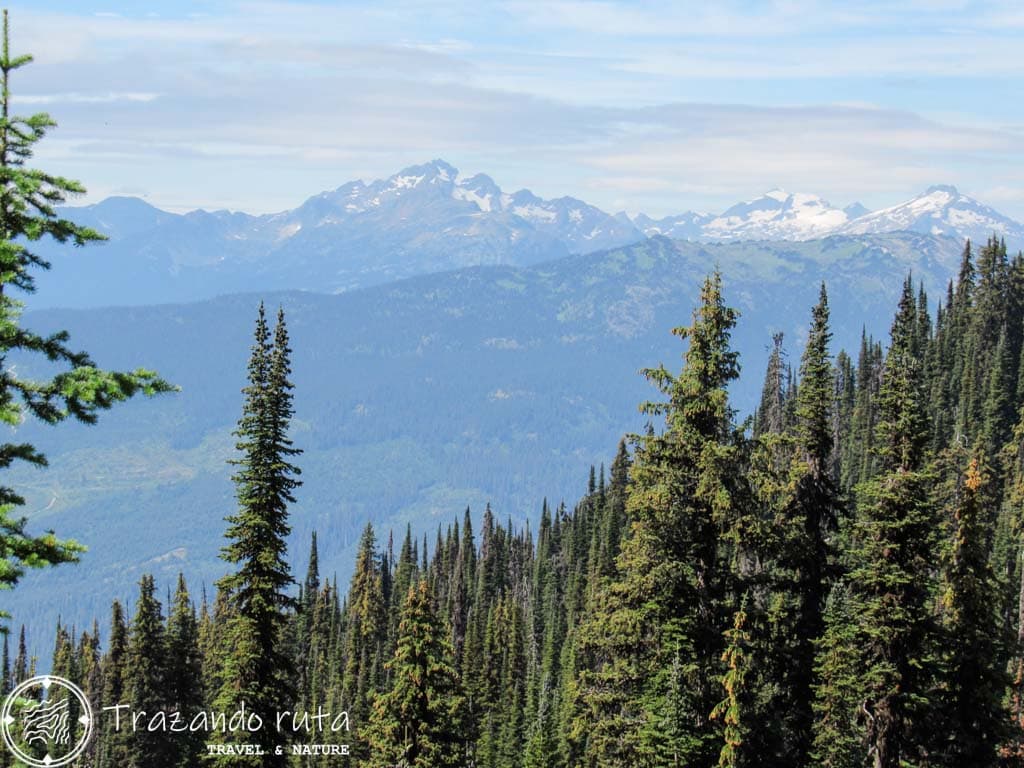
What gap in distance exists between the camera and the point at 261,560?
122 feet

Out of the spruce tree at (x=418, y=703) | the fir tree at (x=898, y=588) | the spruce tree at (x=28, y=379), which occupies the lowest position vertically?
the spruce tree at (x=418, y=703)

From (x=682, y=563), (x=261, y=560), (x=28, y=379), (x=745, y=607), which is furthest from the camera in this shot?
(x=261, y=560)

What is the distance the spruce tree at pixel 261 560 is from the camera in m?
37.5

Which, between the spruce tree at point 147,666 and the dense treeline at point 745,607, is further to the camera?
the spruce tree at point 147,666

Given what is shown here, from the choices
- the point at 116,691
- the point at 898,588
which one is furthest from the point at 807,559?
the point at 116,691

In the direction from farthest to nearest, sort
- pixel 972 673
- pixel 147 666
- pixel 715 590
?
pixel 147 666 < pixel 972 673 < pixel 715 590

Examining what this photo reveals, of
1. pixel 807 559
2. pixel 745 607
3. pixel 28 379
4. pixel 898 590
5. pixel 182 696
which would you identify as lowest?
pixel 182 696

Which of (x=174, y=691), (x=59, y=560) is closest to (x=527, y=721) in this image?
(x=174, y=691)

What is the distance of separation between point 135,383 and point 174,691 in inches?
2284

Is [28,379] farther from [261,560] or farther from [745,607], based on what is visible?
[261,560]

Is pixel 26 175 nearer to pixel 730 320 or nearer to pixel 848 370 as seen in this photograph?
pixel 730 320

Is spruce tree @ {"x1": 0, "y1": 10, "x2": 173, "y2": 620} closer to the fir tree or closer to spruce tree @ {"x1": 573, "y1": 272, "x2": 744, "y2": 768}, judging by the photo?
spruce tree @ {"x1": 573, "y1": 272, "x2": 744, "y2": 768}

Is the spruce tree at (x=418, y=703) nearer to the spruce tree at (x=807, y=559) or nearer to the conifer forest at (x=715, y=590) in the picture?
the conifer forest at (x=715, y=590)

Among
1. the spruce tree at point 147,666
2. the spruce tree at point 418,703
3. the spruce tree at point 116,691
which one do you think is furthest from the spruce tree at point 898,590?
the spruce tree at point 116,691
